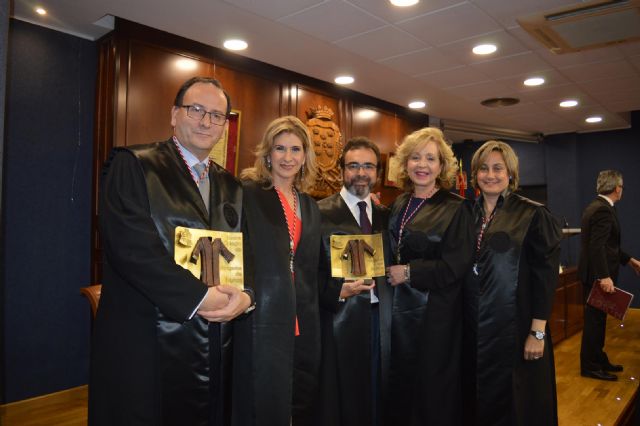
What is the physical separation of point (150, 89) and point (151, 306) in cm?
281

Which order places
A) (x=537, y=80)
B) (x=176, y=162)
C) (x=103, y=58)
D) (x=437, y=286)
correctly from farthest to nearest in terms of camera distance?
(x=537, y=80)
(x=103, y=58)
(x=437, y=286)
(x=176, y=162)

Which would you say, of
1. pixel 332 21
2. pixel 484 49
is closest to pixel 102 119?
pixel 332 21

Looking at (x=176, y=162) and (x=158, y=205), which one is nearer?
(x=158, y=205)

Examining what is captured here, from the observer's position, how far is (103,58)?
387 centimetres

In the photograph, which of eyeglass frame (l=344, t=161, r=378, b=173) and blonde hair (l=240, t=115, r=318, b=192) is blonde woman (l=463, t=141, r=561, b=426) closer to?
eyeglass frame (l=344, t=161, r=378, b=173)

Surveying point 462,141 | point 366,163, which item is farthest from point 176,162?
point 462,141

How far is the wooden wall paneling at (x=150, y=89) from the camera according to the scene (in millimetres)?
3771

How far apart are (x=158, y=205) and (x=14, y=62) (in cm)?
288

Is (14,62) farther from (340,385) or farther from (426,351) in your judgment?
(426,351)

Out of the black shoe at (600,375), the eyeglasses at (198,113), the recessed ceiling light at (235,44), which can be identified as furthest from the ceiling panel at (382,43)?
the black shoe at (600,375)

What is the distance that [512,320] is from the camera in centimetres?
237

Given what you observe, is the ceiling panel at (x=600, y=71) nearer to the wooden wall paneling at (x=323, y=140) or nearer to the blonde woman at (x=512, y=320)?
the wooden wall paneling at (x=323, y=140)

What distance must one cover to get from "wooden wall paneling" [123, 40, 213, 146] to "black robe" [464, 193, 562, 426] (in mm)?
2749

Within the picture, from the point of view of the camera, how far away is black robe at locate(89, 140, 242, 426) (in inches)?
57.6
